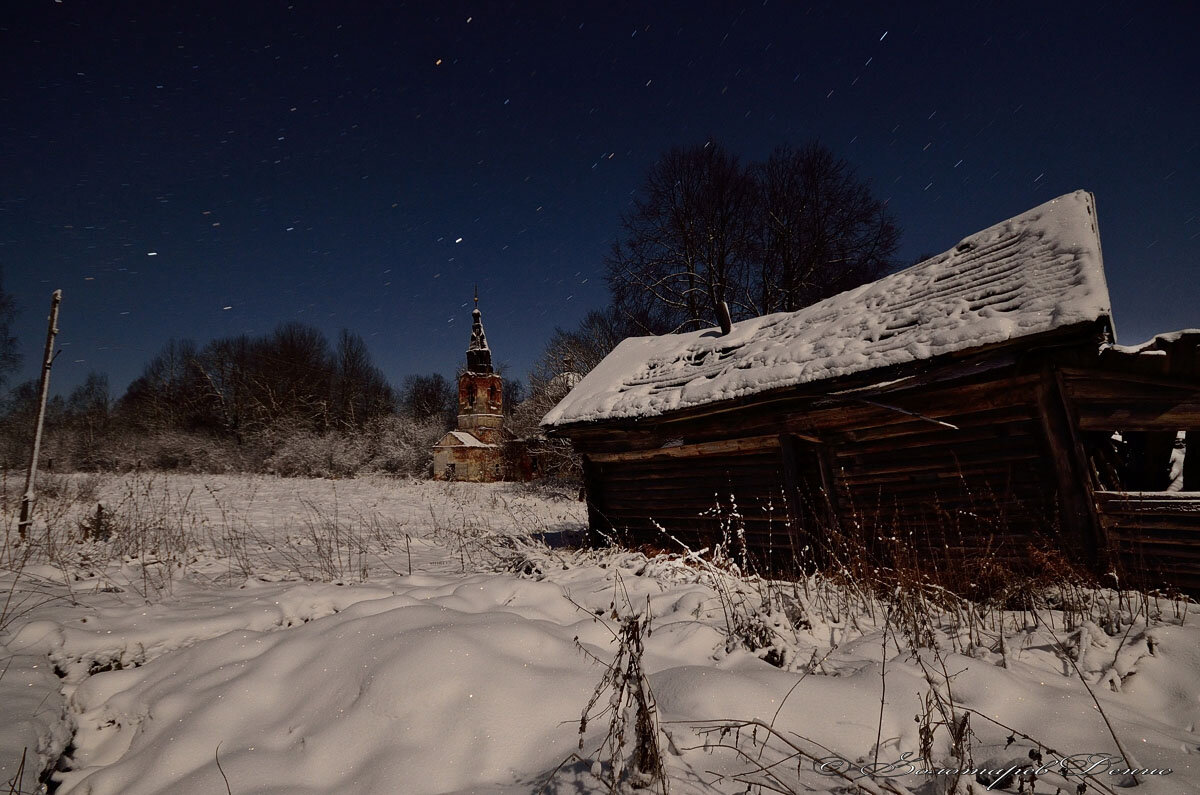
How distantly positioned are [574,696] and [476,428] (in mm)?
33395

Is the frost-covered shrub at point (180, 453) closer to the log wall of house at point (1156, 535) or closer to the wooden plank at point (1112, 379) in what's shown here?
the wooden plank at point (1112, 379)

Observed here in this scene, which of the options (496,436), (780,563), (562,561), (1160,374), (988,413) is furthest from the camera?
(496,436)

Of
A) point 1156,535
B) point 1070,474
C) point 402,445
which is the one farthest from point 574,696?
point 402,445

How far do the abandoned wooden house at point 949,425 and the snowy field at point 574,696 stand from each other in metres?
1.16

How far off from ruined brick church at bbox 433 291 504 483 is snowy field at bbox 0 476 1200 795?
27.1m

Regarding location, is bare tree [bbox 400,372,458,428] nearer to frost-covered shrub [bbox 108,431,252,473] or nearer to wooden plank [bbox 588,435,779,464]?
frost-covered shrub [bbox 108,431,252,473]

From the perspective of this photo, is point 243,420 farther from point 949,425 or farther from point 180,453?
point 949,425

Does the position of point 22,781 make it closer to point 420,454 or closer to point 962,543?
point 962,543

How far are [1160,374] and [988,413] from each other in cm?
123

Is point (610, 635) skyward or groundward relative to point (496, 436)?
groundward

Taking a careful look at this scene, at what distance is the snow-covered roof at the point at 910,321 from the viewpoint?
4.51 meters

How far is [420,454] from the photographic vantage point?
30906 mm

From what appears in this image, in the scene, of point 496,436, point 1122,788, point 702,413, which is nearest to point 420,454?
point 496,436

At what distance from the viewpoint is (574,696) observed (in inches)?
76.1
